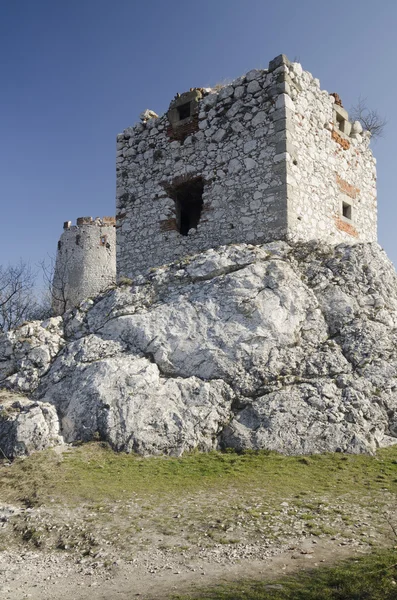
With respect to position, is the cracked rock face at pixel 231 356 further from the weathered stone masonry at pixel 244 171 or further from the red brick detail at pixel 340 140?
the red brick detail at pixel 340 140

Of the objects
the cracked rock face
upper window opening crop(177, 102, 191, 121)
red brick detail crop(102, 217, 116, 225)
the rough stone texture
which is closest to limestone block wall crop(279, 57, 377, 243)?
the cracked rock face

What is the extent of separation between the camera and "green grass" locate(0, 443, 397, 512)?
6.39 metres

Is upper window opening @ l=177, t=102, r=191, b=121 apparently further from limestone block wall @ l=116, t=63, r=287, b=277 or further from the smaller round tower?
the smaller round tower

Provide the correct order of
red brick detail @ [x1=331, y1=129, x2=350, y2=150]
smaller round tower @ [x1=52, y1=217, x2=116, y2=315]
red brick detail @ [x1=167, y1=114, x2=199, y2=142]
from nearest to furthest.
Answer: red brick detail @ [x1=167, y1=114, x2=199, y2=142] < red brick detail @ [x1=331, y1=129, x2=350, y2=150] < smaller round tower @ [x1=52, y1=217, x2=116, y2=315]

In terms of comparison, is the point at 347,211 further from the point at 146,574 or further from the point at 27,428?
the point at 146,574

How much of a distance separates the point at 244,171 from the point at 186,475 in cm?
706

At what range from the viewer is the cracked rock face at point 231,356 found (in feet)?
26.4

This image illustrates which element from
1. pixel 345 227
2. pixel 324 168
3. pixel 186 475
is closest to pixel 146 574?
pixel 186 475

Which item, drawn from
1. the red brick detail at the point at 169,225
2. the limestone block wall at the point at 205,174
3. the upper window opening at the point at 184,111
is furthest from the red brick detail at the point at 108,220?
the red brick detail at the point at 169,225

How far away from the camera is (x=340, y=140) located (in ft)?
42.9

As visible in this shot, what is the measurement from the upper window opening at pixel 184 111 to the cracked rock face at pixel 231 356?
417 centimetres

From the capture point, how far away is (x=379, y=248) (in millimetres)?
11102

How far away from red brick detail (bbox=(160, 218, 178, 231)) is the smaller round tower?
11845mm

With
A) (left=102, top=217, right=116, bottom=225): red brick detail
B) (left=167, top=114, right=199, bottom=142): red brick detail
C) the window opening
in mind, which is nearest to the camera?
(left=167, top=114, right=199, bottom=142): red brick detail
